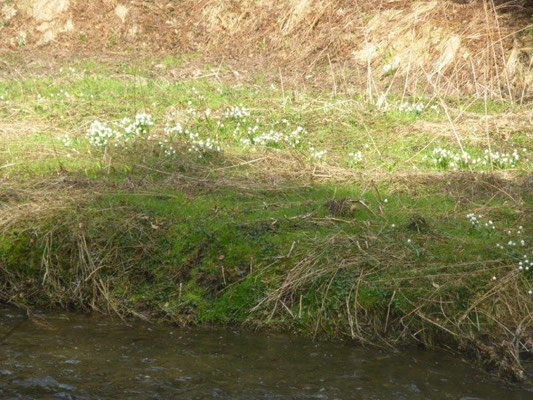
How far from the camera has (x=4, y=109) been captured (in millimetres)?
11750

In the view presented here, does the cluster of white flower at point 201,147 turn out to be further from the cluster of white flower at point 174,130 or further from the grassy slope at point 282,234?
the cluster of white flower at point 174,130

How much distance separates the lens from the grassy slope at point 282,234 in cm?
708

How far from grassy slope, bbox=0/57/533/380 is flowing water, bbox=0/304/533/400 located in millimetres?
223

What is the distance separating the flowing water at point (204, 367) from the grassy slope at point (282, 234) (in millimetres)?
223

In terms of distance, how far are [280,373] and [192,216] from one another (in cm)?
221

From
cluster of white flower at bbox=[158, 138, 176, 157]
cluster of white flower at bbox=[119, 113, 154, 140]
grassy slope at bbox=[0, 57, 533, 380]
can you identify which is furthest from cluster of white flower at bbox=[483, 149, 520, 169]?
cluster of white flower at bbox=[119, 113, 154, 140]

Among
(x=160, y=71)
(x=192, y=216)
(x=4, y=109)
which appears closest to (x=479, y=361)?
(x=192, y=216)

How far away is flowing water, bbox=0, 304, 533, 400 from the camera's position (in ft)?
20.2

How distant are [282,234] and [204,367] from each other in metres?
1.69

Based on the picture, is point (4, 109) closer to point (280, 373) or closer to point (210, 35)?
point (210, 35)

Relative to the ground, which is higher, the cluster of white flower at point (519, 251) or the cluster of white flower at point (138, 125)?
the cluster of white flower at point (138, 125)

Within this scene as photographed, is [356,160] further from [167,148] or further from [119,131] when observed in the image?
[119,131]

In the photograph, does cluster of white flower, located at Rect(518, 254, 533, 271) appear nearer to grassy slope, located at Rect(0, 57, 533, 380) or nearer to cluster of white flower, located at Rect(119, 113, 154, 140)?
grassy slope, located at Rect(0, 57, 533, 380)

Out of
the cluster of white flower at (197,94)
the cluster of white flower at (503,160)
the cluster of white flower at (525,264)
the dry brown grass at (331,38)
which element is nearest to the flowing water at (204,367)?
the cluster of white flower at (525,264)
